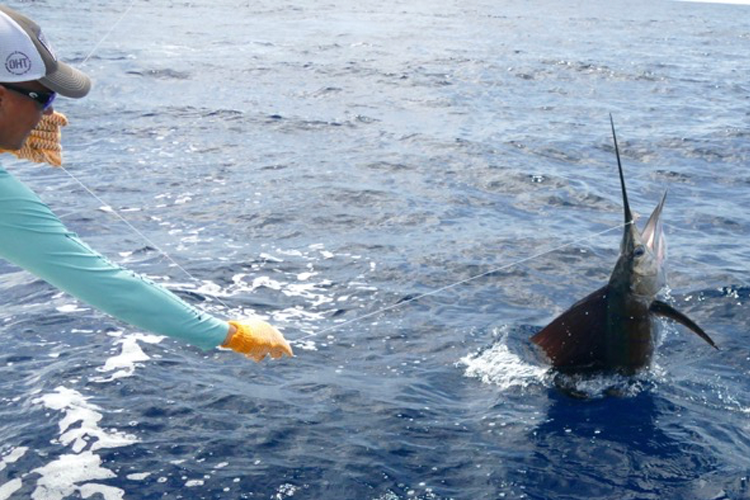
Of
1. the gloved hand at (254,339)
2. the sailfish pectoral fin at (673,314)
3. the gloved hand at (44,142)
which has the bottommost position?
the sailfish pectoral fin at (673,314)

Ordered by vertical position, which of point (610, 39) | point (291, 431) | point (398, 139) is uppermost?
point (291, 431)

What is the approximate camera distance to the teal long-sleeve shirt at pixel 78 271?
3039mm

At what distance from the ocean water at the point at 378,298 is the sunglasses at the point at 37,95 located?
207 centimetres

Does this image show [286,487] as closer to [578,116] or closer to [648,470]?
[648,470]

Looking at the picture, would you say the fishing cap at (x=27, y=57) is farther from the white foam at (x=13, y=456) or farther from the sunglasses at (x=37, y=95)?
the white foam at (x=13, y=456)

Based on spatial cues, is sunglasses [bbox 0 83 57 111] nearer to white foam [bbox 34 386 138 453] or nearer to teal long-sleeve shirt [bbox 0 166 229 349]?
teal long-sleeve shirt [bbox 0 166 229 349]

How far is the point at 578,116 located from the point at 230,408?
37.8 feet

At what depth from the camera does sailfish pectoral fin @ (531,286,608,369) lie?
17.9 ft

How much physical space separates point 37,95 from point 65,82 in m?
0.10

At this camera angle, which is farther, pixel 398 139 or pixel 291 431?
pixel 398 139

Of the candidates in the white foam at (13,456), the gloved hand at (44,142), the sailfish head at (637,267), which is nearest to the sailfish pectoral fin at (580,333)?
the sailfish head at (637,267)

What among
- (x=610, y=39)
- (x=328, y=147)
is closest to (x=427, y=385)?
(x=328, y=147)

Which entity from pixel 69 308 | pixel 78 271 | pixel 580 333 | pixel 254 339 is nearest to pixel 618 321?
pixel 580 333

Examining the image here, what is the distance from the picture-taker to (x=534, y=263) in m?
7.85
